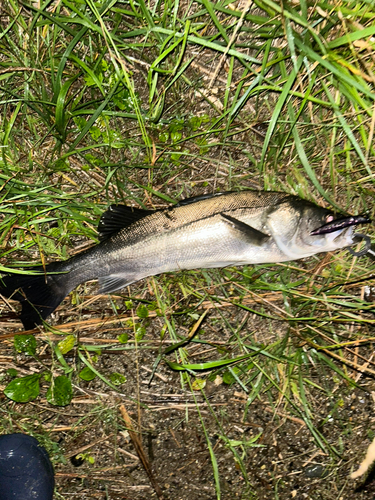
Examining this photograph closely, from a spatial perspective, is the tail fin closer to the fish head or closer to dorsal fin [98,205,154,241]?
dorsal fin [98,205,154,241]

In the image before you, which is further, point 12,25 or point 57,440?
point 57,440

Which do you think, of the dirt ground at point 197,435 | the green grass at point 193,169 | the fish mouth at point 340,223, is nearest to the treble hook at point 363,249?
the green grass at point 193,169

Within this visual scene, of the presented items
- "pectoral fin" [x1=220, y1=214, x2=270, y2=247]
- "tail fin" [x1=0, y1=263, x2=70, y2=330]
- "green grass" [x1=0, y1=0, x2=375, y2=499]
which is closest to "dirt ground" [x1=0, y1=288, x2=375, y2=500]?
"green grass" [x1=0, y1=0, x2=375, y2=499]

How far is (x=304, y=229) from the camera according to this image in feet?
8.70

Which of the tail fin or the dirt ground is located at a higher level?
the tail fin

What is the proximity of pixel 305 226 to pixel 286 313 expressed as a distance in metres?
0.75

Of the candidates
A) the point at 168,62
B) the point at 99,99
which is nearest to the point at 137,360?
the point at 99,99

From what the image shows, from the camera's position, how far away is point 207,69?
2963mm

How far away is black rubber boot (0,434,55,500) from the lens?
2.92 metres

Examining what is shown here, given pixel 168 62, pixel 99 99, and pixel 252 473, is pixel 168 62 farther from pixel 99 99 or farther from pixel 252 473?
pixel 252 473

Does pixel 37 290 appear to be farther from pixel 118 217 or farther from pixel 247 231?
pixel 247 231

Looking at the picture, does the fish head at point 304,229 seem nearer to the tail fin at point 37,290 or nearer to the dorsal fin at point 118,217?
the dorsal fin at point 118,217

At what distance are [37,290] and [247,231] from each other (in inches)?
67.2

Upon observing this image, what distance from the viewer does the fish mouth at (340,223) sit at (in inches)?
97.9
